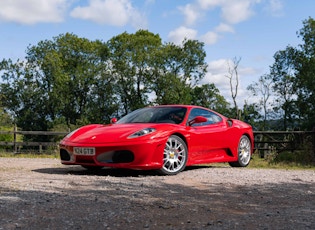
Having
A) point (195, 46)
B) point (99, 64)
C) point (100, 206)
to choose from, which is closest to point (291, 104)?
point (195, 46)

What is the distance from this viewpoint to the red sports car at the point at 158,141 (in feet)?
Answer: 23.7

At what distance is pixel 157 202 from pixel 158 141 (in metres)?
2.55

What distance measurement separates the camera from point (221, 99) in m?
55.7

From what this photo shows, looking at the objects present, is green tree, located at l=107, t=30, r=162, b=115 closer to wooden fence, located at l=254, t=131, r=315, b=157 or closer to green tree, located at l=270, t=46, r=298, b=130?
green tree, located at l=270, t=46, r=298, b=130

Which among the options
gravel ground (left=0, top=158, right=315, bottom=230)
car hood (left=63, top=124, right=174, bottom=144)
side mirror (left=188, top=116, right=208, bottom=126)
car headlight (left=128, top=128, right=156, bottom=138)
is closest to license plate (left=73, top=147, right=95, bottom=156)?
car hood (left=63, top=124, right=174, bottom=144)

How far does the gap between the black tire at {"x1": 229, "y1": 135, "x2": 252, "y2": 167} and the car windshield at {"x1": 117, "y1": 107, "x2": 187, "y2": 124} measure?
5.88 ft

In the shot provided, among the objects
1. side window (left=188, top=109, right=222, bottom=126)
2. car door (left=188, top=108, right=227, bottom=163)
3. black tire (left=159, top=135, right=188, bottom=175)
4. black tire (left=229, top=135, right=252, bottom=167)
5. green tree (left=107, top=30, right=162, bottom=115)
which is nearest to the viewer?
black tire (left=159, top=135, right=188, bottom=175)

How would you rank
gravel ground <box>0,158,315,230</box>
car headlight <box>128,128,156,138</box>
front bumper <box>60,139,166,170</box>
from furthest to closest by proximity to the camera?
1. car headlight <box>128,128,156,138</box>
2. front bumper <box>60,139,166,170</box>
3. gravel ground <box>0,158,315,230</box>

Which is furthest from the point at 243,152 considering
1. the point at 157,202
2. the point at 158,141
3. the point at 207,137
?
the point at 157,202

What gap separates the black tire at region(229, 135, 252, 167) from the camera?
9.41 m

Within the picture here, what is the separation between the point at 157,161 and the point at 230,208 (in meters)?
2.76

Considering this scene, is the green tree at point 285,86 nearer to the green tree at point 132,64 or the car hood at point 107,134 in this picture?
the green tree at point 132,64

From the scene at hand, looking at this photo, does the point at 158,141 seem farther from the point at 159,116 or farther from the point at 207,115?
the point at 207,115

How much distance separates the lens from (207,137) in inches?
330
